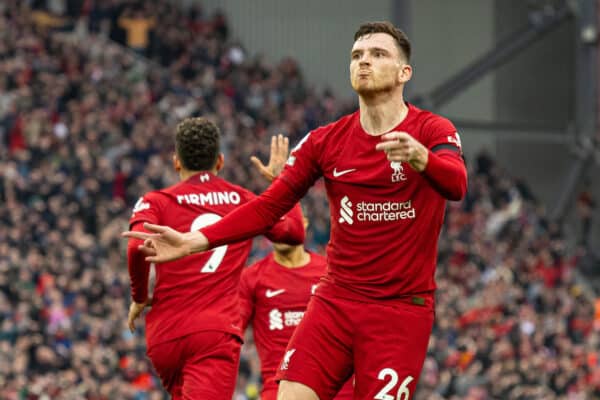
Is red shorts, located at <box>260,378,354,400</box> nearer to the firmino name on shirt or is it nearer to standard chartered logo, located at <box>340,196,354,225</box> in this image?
the firmino name on shirt

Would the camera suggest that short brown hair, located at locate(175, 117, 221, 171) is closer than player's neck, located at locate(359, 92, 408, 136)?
No

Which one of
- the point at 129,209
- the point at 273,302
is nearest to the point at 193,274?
the point at 273,302

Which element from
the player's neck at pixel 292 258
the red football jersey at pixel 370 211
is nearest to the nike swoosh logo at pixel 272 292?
the player's neck at pixel 292 258

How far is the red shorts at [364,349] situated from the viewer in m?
6.96

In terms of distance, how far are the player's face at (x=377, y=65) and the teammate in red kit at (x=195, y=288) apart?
1.35m

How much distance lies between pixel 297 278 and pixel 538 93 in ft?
86.5

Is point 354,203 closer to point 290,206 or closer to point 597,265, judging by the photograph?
point 290,206

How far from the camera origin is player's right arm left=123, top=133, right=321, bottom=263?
22.5 feet

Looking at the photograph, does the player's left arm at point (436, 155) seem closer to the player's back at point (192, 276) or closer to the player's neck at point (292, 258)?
the player's back at point (192, 276)

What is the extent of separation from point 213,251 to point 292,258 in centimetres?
190

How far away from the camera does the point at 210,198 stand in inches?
325

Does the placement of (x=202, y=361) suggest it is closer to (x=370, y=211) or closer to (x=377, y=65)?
(x=370, y=211)

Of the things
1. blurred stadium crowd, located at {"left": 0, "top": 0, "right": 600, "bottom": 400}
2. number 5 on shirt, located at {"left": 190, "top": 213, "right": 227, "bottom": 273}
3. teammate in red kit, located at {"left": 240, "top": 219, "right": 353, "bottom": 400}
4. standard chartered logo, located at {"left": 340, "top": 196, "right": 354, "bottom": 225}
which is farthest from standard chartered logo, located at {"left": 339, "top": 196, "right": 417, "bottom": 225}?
blurred stadium crowd, located at {"left": 0, "top": 0, "right": 600, "bottom": 400}

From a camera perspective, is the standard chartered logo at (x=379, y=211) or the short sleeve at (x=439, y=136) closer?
the short sleeve at (x=439, y=136)
